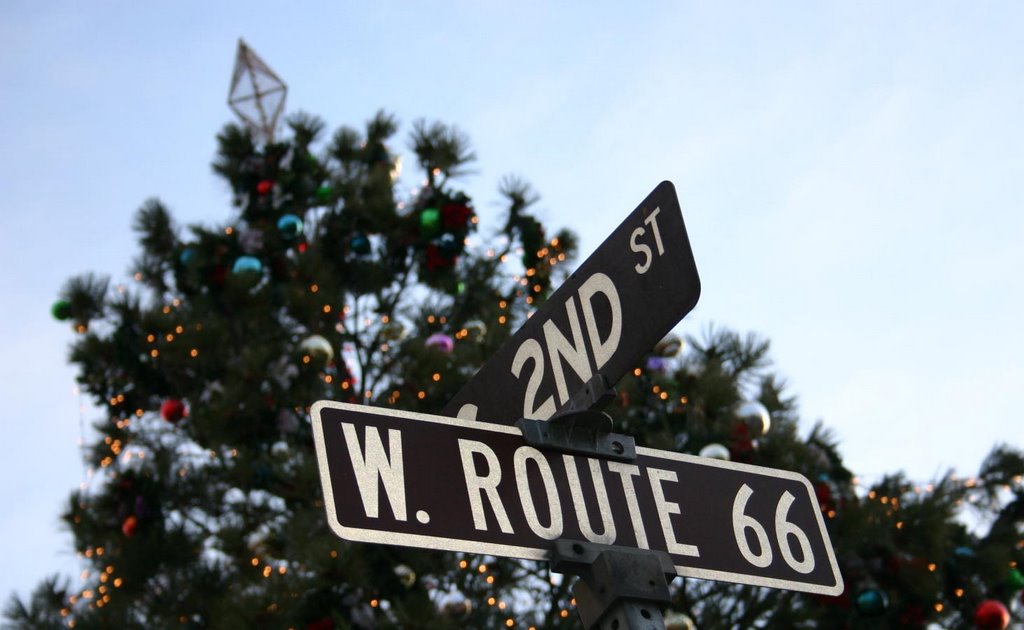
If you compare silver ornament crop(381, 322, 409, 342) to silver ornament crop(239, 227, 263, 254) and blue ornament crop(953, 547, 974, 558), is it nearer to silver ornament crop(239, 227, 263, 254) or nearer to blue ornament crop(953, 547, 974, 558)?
silver ornament crop(239, 227, 263, 254)

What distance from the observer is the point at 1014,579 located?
6676mm

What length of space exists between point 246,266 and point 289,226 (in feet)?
1.56

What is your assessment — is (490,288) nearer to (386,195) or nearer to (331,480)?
(386,195)

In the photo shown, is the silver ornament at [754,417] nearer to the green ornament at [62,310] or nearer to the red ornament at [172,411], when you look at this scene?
the red ornament at [172,411]

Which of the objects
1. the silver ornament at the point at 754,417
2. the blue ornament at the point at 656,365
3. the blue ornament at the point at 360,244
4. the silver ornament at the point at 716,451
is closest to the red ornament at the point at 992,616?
the silver ornament at the point at 754,417

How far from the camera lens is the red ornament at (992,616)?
6.37 meters

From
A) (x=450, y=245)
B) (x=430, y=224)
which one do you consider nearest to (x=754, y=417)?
(x=450, y=245)

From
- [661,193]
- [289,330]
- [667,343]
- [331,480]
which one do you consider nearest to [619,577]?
[331,480]

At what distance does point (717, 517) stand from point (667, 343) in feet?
15.7

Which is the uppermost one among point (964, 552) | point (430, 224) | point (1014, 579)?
point (430, 224)

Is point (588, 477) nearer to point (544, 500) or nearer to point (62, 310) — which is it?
point (544, 500)

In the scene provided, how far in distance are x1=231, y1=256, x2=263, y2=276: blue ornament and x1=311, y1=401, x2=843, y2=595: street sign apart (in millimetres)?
5490

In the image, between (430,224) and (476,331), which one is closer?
(476,331)

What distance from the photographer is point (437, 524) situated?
1824mm
